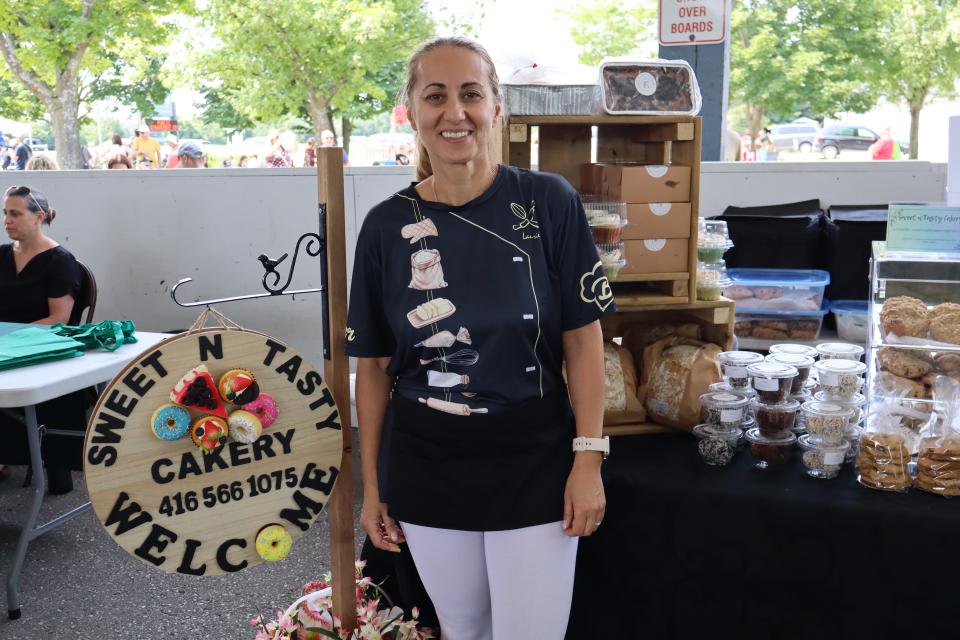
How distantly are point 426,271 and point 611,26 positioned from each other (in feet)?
57.5

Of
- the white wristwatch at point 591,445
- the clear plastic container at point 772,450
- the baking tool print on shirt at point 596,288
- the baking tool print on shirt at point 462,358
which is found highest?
the baking tool print on shirt at point 596,288

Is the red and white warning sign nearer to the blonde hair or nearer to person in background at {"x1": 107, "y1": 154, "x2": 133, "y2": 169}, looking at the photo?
the blonde hair

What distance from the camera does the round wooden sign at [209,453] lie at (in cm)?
160

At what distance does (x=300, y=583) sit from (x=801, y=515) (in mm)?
1912

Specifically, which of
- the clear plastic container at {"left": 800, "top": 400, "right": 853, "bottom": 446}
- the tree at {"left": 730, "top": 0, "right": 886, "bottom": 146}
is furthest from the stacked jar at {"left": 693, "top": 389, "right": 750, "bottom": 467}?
the tree at {"left": 730, "top": 0, "right": 886, "bottom": 146}

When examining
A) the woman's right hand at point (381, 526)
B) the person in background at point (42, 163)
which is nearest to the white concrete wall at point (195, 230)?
the person in background at point (42, 163)

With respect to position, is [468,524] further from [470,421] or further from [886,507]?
[886,507]

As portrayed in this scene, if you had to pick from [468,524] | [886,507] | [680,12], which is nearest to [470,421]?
[468,524]

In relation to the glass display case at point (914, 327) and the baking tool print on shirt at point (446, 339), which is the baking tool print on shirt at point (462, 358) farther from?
the glass display case at point (914, 327)

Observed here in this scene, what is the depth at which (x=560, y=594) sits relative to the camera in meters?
1.61

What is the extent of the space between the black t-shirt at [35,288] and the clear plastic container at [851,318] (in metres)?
3.50

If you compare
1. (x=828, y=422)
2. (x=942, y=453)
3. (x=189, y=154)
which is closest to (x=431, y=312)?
(x=828, y=422)

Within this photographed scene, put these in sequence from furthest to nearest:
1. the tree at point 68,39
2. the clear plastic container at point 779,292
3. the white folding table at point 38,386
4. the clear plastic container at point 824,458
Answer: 1. the tree at point 68,39
2. the clear plastic container at point 779,292
3. the white folding table at point 38,386
4. the clear plastic container at point 824,458

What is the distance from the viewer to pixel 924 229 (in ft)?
7.03
